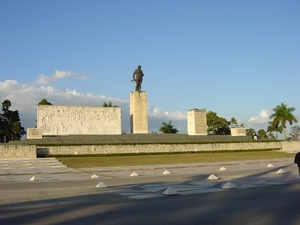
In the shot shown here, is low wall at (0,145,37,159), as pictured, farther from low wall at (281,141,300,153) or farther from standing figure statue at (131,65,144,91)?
low wall at (281,141,300,153)

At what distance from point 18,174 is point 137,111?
2277 centimetres

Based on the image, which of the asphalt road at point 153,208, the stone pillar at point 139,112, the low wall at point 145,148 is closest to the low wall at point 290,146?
the low wall at point 145,148

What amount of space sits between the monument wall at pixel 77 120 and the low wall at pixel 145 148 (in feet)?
23.8

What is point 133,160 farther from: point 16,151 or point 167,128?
point 167,128

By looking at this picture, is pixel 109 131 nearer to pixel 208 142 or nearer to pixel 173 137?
pixel 173 137

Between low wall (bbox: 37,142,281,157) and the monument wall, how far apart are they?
7.25m

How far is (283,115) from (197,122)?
1336cm

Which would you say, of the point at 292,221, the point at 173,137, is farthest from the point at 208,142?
the point at 292,221

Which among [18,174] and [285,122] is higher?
[285,122]

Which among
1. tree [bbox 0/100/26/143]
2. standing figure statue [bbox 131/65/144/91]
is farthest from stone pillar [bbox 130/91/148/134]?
tree [bbox 0/100/26/143]

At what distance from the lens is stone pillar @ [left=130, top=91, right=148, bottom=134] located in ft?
128

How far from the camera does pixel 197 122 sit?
4228 cm

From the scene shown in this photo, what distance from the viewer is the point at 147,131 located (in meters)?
39.4

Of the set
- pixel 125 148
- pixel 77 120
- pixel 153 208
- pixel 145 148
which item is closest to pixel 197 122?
pixel 145 148
